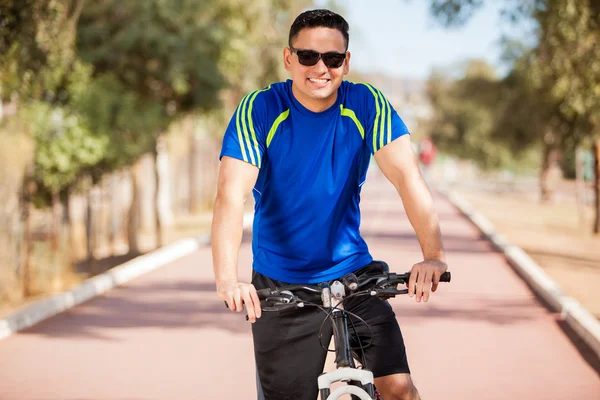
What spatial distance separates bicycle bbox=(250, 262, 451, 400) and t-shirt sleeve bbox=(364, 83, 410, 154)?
1.59ft

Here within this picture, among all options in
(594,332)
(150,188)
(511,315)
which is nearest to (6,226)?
(511,315)

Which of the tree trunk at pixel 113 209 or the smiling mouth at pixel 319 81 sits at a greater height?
the smiling mouth at pixel 319 81

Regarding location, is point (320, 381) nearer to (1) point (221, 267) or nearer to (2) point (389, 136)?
(1) point (221, 267)

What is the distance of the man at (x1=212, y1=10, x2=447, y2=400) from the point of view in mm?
3744

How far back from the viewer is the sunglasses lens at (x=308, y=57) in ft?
12.4

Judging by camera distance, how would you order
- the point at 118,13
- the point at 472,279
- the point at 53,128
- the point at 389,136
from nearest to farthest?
1. the point at 389,136
2. the point at 472,279
3. the point at 53,128
4. the point at 118,13

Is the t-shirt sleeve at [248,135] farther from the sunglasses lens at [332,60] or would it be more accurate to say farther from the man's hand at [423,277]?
the man's hand at [423,277]

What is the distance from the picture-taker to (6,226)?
13219 millimetres

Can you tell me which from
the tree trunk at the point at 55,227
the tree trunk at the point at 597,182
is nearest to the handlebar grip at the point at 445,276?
the tree trunk at the point at 55,227

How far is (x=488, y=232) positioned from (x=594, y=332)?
1375 cm

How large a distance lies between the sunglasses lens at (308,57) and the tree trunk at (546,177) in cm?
4130

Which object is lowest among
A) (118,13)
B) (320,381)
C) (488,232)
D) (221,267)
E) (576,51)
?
(488,232)

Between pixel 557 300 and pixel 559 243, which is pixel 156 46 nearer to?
pixel 559 243

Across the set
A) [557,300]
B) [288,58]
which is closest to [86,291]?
[557,300]
